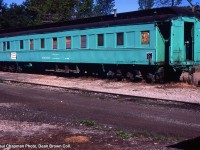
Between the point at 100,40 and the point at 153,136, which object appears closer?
the point at 153,136

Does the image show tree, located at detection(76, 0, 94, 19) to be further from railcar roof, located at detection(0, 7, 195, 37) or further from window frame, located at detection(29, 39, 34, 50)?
railcar roof, located at detection(0, 7, 195, 37)

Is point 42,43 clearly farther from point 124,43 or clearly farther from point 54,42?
point 124,43

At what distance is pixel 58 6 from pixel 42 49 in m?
31.7

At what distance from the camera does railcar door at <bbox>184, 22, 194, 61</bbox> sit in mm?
19656

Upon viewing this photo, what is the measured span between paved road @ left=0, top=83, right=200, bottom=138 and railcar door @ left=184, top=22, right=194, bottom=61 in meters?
7.03

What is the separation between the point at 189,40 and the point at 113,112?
10.3 meters

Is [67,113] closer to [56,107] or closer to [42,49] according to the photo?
[56,107]

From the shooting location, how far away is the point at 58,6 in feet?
188

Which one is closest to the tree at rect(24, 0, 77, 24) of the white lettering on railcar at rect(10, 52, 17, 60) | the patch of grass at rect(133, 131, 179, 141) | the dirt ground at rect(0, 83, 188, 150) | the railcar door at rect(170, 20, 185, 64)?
the white lettering on railcar at rect(10, 52, 17, 60)

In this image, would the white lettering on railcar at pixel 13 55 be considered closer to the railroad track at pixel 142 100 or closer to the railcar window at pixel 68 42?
the railcar window at pixel 68 42

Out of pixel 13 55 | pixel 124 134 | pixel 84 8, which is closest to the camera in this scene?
pixel 124 134

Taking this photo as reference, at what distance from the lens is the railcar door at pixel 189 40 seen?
64.5 feet

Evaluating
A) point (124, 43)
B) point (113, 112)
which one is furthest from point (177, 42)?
point (113, 112)

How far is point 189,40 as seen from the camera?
19844 mm
